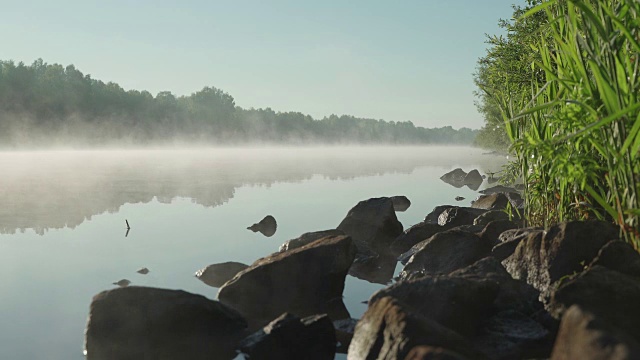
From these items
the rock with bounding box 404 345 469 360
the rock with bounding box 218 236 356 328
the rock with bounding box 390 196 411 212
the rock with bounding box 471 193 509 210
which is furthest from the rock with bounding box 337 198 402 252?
the rock with bounding box 404 345 469 360

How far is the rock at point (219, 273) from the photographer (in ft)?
33.3

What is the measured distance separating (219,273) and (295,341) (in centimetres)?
A: 432

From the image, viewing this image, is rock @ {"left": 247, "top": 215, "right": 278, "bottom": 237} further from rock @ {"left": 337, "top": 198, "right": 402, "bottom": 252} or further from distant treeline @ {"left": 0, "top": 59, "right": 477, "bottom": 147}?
distant treeline @ {"left": 0, "top": 59, "right": 477, "bottom": 147}

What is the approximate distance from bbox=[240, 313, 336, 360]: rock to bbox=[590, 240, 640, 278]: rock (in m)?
2.78

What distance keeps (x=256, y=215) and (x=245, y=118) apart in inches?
5921

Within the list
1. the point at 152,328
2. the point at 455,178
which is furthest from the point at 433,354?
the point at 455,178

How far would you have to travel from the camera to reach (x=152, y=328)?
6688mm

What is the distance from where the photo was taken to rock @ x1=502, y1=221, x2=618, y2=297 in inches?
251

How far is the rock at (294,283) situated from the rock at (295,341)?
1.68 m

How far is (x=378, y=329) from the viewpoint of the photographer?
5109mm

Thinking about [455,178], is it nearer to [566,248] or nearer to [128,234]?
[128,234]

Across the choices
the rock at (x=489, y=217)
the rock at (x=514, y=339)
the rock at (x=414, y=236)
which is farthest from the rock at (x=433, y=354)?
the rock at (x=414, y=236)

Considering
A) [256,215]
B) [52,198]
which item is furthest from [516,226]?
[52,198]

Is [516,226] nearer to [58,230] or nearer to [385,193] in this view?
[58,230]
